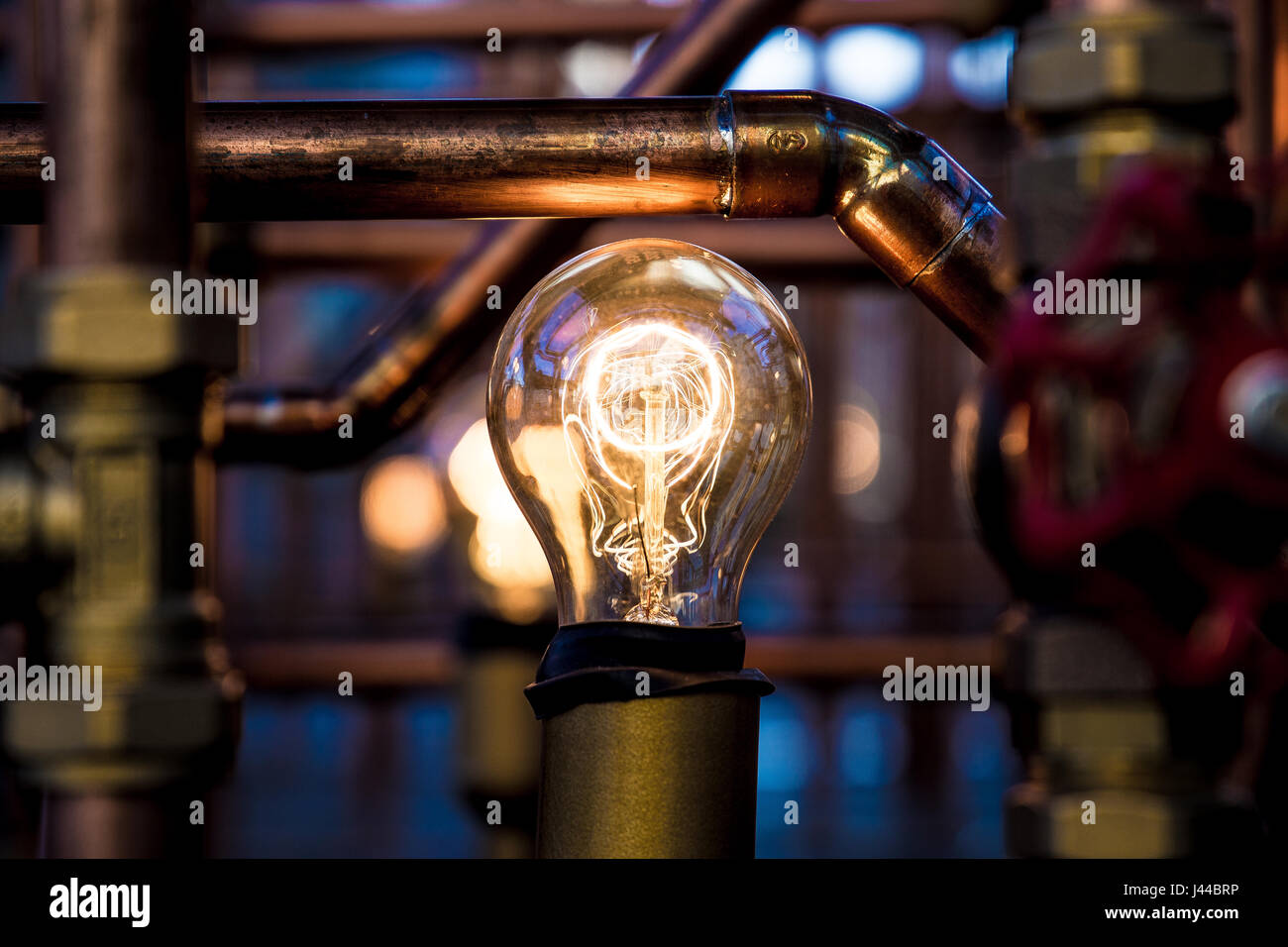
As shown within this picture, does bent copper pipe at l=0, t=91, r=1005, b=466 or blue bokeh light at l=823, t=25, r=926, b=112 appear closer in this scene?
bent copper pipe at l=0, t=91, r=1005, b=466

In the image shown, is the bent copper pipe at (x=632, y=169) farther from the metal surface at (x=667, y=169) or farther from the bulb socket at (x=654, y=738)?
the bulb socket at (x=654, y=738)

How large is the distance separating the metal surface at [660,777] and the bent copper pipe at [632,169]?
0.23 meters

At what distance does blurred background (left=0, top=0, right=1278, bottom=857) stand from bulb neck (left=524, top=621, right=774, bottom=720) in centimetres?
14

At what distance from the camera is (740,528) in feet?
2.42

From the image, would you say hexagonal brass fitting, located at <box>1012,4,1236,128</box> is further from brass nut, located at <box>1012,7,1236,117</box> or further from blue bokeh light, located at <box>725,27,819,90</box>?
blue bokeh light, located at <box>725,27,819,90</box>

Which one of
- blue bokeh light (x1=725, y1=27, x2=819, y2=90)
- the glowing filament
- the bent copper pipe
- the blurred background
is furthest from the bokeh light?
the bent copper pipe

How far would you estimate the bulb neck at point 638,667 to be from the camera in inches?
23.6

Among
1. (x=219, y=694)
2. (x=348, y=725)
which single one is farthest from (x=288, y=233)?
(x=348, y=725)

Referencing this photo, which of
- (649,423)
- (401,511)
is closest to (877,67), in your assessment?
(649,423)

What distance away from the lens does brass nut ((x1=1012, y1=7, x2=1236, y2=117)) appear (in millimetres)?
431

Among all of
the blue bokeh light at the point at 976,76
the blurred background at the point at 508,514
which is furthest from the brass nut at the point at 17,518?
the blue bokeh light at the point at 976,76

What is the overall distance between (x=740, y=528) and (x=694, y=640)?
0.14 metres

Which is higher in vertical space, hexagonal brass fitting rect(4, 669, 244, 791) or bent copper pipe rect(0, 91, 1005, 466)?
bent copper pipe rect(0, 91, 1005, 466)
